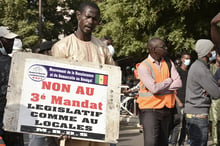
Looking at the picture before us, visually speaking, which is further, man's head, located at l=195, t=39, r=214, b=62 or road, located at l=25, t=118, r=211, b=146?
road, located at l=25, t=118, r=211, b=146

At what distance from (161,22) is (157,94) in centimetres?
1075

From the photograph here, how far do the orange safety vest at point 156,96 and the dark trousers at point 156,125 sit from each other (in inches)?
2.6

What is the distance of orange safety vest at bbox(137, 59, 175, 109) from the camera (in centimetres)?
498

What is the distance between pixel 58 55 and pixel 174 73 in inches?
89.6

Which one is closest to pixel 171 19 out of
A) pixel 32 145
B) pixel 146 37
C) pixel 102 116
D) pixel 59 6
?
pixel 146 37

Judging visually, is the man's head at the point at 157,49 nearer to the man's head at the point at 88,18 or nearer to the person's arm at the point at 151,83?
the person's arm at the point at 151,83

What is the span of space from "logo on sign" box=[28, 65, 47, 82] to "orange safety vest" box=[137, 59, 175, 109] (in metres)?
2.20

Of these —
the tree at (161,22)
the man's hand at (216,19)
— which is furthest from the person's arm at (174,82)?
the tree at (161,22)

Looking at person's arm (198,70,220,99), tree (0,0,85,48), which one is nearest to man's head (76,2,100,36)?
person's arm (198,70,220,99)

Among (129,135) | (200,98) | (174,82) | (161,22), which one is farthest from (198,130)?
(161,22)

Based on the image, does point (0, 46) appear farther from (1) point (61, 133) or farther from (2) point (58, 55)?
(1) point (61, 133)

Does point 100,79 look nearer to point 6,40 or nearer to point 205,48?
point 6,40

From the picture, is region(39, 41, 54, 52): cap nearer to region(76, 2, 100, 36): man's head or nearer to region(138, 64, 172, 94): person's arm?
region(138, 64, 172, 94): person's arm

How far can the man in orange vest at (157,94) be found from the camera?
4.93m
